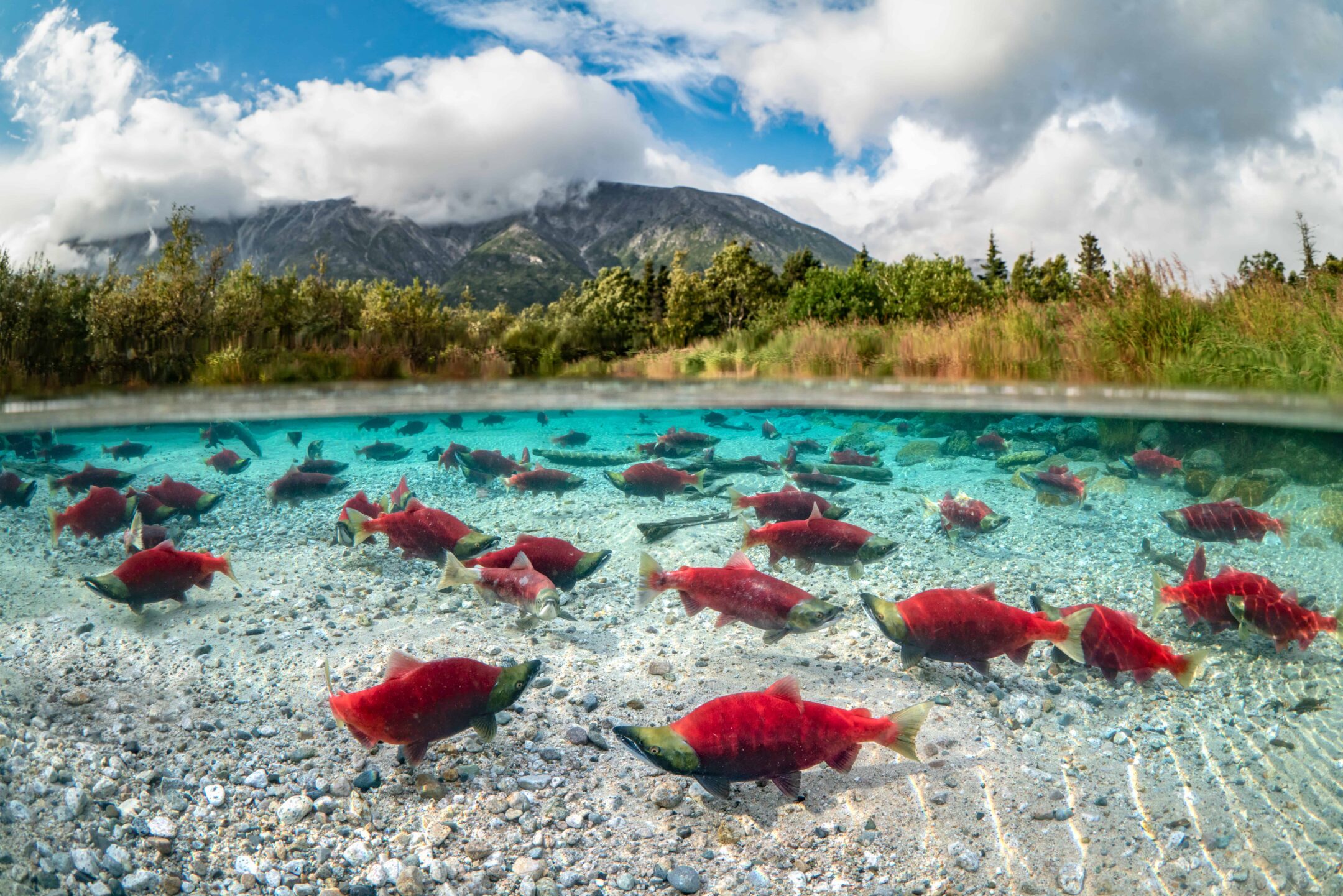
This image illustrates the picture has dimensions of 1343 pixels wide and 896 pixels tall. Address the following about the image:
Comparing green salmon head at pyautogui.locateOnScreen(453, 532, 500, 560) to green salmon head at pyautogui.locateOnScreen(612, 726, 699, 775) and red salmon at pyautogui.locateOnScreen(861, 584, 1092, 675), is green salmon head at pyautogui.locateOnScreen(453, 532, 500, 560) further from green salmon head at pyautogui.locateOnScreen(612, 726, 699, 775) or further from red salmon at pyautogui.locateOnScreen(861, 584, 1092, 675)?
red salmon at pyautogui.locateOnScreen(861, 584, 1092, 675)

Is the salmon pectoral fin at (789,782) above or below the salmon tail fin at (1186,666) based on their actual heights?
below

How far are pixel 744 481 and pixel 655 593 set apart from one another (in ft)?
23.3

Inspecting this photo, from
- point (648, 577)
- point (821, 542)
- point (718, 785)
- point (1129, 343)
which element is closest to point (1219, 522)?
point (1129, 343)

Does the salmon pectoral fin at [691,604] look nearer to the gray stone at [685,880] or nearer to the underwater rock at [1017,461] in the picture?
the gray stone at [685,880]

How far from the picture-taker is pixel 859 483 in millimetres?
9094

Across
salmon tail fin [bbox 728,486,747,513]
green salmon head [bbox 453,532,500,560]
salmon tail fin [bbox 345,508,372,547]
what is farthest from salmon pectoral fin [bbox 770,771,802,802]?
salmon tail fin [bbox 345,508,372,547]

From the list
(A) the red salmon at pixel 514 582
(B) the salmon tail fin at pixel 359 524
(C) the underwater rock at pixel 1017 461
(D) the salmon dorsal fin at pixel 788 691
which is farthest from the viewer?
(C) the underwater rock at pixel 1017 461

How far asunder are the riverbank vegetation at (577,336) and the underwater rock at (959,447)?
7.07 ft

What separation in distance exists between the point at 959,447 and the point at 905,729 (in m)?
10.3

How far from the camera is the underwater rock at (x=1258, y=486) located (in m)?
8.64

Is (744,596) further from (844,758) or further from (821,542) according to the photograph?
(821,542)

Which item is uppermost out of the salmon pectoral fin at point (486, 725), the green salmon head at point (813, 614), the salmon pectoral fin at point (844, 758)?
the green salmon head at point (813, 614)

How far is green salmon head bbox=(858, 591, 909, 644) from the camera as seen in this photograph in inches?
120

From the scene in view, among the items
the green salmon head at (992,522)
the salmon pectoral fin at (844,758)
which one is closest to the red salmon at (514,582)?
the salmon pectoral fin at (844,758)
